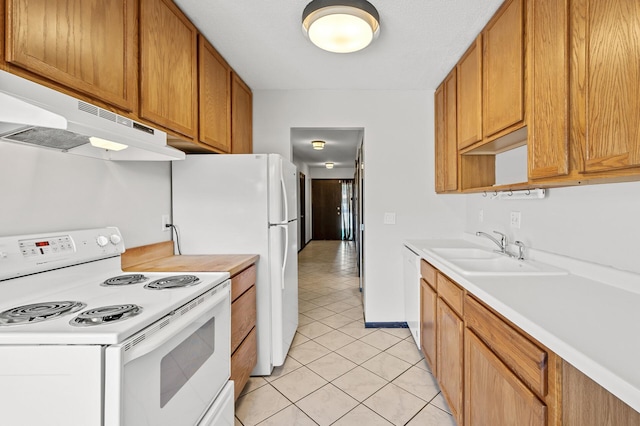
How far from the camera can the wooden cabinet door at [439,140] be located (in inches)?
108

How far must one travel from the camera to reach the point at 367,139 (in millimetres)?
3037

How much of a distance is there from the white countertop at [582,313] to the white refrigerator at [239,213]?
1230 mm

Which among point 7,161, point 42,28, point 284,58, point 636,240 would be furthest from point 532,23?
point 7,161

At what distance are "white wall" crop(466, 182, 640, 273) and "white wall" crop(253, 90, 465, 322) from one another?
39.4 inches

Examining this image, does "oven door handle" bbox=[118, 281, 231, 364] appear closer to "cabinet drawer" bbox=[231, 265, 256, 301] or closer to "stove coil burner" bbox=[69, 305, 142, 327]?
"stove coil burner" bbox=[69, 305, 142, 327]

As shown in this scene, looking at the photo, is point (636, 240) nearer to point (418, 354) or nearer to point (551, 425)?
point (551, 425)

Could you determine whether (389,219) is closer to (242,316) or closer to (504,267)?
(504,267)

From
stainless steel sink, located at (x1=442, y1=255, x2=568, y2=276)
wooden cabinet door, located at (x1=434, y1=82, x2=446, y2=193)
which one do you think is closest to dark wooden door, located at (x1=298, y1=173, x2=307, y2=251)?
wooden cabinet door, located at (x1=434, y1=82, x2=446, y2=193)

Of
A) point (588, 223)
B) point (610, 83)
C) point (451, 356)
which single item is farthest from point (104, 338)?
point (588, 223)

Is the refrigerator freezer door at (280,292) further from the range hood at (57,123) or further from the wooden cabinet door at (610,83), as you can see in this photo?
the wooden cabinet door at (610,83)

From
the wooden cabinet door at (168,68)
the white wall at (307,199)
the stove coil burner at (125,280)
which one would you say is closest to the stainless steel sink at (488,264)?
the stove coil burner at (125,280)

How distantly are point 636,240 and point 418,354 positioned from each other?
1.73m

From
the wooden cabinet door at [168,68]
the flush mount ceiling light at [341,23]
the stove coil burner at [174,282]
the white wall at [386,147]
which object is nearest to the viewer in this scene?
the stove coil burner at [174,282]

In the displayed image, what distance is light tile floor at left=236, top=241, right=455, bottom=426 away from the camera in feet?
5.88
